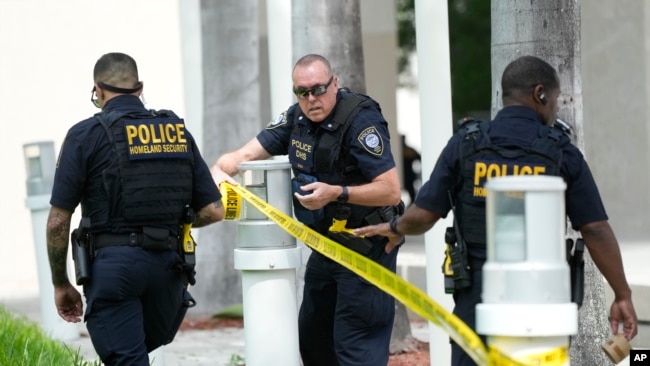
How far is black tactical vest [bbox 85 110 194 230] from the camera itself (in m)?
5.82

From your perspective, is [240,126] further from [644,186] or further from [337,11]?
[644,186]

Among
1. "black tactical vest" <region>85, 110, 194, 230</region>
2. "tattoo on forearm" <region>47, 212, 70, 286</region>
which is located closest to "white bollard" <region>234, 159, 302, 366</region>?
"black tactical vest" <region>85, 110, 194, 230</region>

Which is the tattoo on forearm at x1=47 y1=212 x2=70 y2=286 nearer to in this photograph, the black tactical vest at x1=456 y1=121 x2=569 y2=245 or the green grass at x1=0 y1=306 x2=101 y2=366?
the green grass at x1=0 y1=306 x2=101 y2=366

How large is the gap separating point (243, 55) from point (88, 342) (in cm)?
298

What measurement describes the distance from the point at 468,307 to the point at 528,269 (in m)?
1.16

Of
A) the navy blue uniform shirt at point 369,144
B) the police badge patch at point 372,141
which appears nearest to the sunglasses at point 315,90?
the navy blue uniform shirt at point 369,144

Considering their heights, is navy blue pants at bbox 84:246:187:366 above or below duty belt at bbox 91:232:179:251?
below

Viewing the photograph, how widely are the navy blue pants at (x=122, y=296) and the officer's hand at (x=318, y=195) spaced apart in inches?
27.7

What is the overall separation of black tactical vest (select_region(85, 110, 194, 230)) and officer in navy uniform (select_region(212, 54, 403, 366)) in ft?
2.03

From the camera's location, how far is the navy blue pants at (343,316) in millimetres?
6312

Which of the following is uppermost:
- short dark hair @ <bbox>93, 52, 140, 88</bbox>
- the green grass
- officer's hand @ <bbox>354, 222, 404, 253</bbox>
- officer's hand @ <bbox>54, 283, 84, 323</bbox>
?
short dark hair @ <bbox>93, 52, 140, 88</bbox>

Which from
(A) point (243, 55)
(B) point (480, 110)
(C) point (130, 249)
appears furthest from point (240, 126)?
(B) point (480, 110)

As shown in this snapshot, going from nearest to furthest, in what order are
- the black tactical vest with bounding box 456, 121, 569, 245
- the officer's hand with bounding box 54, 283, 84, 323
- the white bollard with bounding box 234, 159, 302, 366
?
the black tactical vest with bounding box 456, 121, 569, 245 → the officer's hand with bounding box 54, 283, 84, 323 → the white bollard with bounding box 234, 159, 302, 366

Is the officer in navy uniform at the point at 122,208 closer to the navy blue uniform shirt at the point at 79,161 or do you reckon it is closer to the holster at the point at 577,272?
the navy blue uniform shirt at the point at 79,161
